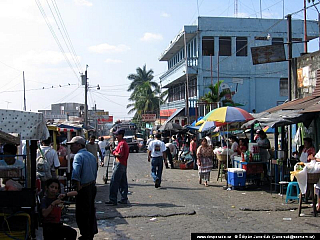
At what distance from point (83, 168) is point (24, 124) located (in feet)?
4.12

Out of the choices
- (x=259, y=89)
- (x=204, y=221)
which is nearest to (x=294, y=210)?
(x=204, y=221)

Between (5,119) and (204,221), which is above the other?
(5,119)

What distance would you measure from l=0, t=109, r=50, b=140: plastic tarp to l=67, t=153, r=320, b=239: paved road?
7.49 feet

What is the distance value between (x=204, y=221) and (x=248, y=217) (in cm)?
112

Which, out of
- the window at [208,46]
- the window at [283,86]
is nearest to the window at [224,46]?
the window at [208,46]

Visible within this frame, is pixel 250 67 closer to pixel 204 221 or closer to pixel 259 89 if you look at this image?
pixel 259 89

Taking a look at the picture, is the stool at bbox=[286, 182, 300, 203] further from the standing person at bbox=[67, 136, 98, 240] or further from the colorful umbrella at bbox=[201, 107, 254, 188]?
the standing person at bbox=[67, 136, 98, 240]

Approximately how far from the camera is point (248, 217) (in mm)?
9016

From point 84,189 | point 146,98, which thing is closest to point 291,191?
point 84,189

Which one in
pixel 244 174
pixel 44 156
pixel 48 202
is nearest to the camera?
pixel 48 202

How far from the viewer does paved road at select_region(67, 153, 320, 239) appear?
7824mm

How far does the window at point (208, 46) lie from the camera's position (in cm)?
3503

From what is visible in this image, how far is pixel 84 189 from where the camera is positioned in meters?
6.91

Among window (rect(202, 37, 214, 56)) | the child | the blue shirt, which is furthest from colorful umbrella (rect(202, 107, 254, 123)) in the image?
window (rect(202, 37, 214, 56))
